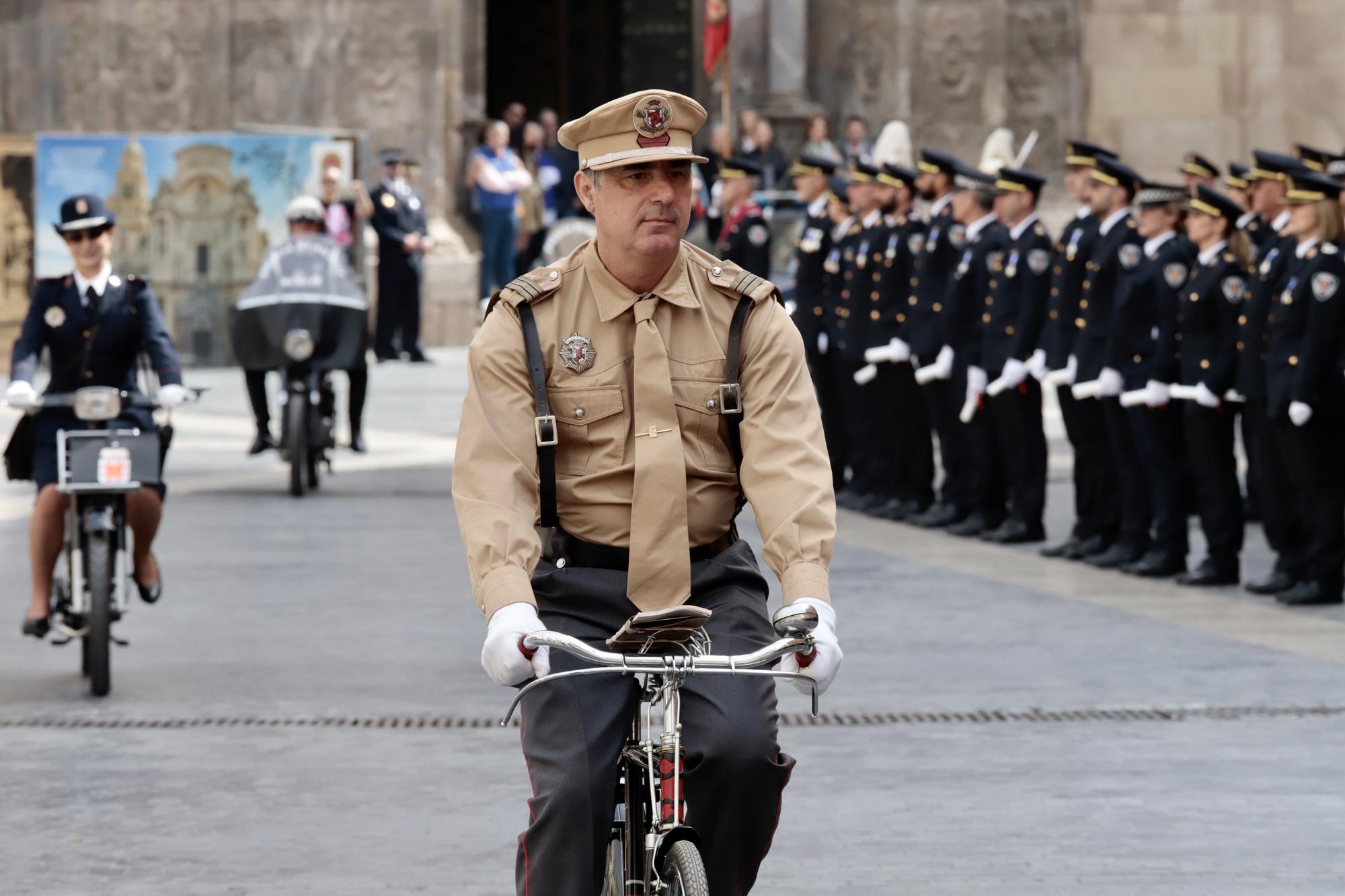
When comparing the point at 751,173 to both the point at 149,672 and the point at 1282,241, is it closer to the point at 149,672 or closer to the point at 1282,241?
the point at 1282,241

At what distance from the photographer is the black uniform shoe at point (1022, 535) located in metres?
13.3

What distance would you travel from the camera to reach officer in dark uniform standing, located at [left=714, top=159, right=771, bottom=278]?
15539mm

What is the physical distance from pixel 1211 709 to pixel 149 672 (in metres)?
3.93

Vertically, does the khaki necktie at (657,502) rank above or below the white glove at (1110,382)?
above

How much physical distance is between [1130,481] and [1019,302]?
1.39m

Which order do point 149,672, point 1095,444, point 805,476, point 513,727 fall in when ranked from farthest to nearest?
point 1095,444 → point 149,672 → point 513,727 → point 805,476

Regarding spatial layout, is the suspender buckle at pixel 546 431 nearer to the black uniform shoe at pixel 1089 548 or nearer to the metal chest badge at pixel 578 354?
the metal chest badge at pixel 578 354

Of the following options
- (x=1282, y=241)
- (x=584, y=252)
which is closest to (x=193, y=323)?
(x=1282, y=241)

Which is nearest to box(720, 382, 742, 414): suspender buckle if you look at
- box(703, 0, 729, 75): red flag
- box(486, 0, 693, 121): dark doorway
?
box(703, 0, 729, 75): red flag

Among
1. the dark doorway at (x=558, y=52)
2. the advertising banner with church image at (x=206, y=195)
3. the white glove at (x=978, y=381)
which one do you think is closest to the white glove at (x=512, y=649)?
the white glove at (x=978, y=381)

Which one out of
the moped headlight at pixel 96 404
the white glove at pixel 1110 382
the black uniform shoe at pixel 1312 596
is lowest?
the black uniform shoe at pixel 1312 596

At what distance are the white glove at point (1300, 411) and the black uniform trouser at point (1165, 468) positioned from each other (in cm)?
128

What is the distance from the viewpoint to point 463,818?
6.99 meters

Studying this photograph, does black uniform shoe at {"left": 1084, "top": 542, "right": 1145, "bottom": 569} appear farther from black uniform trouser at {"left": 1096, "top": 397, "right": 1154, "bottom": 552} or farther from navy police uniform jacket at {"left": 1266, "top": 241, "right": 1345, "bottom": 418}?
navy police uniform jacket at {"left": 1266, "top": 241, "right": 1345, "bottom": 418}
